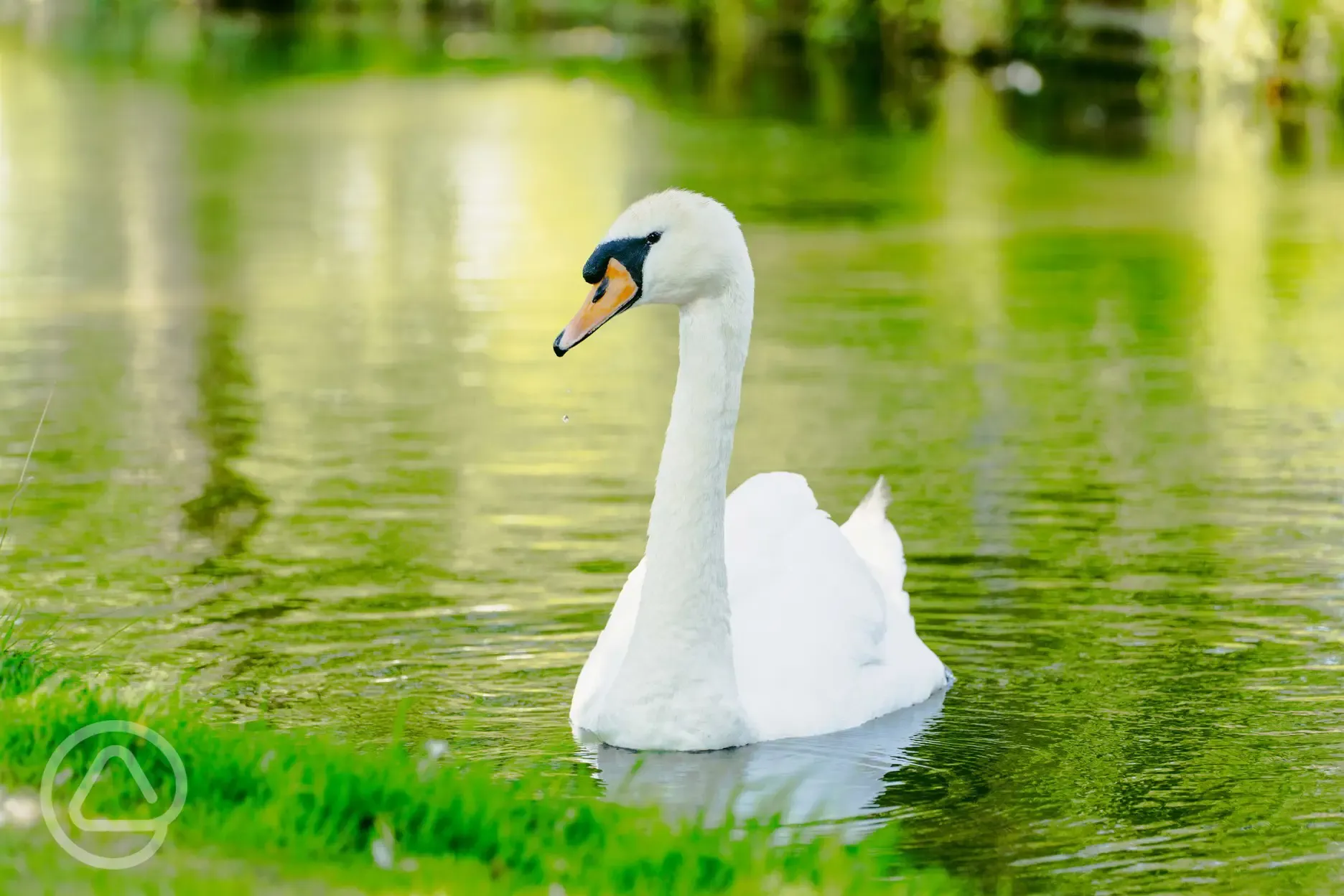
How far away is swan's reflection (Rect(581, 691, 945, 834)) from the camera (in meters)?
6.52

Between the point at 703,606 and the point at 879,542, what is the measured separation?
1.66 meters

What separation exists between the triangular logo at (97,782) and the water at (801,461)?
1.67 metres

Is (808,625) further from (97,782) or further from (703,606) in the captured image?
(97,782)

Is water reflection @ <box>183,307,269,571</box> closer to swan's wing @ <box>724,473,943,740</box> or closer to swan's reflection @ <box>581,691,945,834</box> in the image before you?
swan's wing @ <box>724,473,943,740</box>

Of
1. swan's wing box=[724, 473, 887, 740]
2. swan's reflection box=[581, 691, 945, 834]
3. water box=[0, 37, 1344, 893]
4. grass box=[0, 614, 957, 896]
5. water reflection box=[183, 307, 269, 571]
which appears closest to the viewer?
grass box=[0, 614, 957, 896]

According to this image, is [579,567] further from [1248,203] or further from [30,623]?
[1248,203]

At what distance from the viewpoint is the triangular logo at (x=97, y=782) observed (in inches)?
196

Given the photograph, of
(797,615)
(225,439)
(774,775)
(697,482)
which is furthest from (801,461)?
(774,775)

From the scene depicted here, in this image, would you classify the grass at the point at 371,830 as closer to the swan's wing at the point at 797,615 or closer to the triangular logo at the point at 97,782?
the triangular logo at the point at 97,782

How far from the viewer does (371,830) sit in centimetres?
520

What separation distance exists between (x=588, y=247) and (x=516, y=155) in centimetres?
1000

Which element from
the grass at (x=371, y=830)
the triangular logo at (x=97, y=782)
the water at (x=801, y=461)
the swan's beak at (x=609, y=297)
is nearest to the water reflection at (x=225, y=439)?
the water at (x=801, y=461)

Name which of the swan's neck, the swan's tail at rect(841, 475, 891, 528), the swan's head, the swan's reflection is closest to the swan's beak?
the swan's head

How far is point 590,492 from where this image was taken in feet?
36.5
